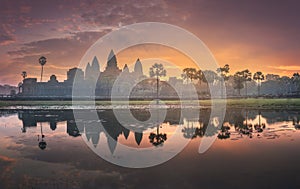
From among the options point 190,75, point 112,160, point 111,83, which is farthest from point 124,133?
point 111,83

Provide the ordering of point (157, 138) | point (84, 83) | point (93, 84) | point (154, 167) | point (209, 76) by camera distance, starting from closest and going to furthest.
Result: point (154, 167)
point (157, 138)
point (209, 76)
point (93, 84)
point (84, 83)

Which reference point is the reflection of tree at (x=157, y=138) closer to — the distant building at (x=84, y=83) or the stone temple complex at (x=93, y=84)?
the stone temple complex at (x=93, y=84)

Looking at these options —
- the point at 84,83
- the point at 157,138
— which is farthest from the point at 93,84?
the point at 157,138

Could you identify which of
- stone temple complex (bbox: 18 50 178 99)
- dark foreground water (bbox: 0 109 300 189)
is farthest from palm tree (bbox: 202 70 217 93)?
dark foreground water (bbox: 0 109 300 189)

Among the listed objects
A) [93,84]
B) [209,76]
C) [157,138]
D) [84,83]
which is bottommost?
[157,138]

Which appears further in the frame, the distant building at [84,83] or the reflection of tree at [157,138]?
the distant building at [84,83]

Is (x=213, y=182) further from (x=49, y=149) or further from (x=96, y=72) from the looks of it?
(x=96, y=72)

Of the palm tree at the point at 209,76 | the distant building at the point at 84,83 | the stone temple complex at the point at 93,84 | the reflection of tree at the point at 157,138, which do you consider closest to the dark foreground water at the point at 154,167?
the reflection of tree at the point at 157,138

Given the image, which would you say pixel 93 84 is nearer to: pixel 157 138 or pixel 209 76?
pixel 209 76

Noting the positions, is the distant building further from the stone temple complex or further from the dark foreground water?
the dark foreground water

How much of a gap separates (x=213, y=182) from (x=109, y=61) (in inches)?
5699

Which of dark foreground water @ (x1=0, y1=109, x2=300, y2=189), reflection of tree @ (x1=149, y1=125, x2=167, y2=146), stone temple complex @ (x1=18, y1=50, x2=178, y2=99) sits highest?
stone temple complex @ (x1=18, y1=50, x2=178, y2=99)

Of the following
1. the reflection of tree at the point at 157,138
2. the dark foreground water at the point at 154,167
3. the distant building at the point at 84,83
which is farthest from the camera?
the distant building at the point at 84,83

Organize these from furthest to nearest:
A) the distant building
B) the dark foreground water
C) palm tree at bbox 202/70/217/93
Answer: the distant building, palm tree at bbox 202/70/217/93, the dark foreground water
